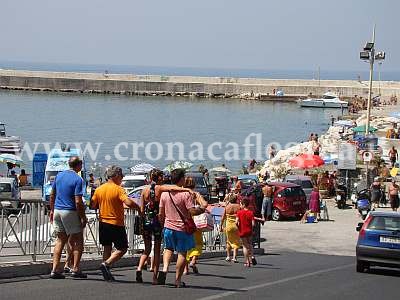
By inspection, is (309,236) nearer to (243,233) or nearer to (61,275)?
(243,233)

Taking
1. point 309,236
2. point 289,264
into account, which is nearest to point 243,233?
point 289,264

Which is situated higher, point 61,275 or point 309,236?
A: point 61,275

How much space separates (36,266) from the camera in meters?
14.0

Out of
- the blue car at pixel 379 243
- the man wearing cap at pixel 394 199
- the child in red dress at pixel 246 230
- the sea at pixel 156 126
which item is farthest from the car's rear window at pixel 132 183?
the sea at pixel 156 126

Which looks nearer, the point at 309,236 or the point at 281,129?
the point at 309,236

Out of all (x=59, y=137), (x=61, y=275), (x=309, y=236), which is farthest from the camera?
(x=59, y=137)

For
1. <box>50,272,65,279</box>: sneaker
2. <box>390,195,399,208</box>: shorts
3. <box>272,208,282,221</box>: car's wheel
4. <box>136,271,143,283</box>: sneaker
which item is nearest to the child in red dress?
<box>136,271,143,283</box>: sneaker

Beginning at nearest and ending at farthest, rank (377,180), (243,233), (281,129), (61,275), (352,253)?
(61,275)
(243,233)
(352,253)
(377,180)
(281,129)

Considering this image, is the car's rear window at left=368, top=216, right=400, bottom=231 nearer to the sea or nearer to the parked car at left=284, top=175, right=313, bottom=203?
the parked car at left=284, top=175, right=313, bottom=203

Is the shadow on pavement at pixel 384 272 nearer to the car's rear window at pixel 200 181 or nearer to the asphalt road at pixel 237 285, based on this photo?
the asphalt road at pixel 237 285

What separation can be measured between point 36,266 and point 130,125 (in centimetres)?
8738

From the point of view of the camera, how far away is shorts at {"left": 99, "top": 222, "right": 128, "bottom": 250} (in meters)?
13.2

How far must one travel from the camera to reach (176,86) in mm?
138875

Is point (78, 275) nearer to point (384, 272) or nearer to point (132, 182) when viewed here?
point (384, 272)
